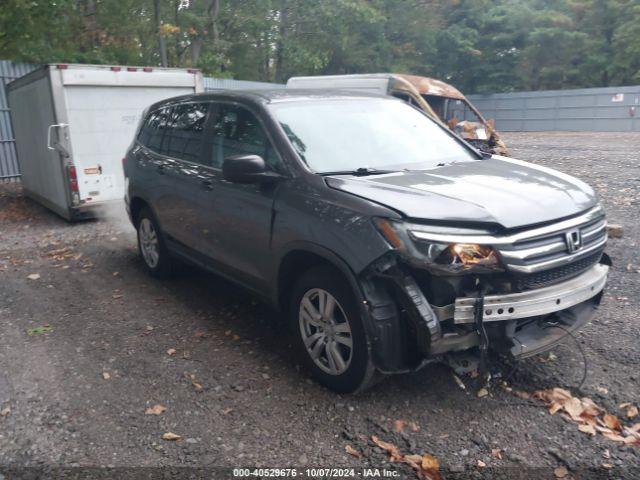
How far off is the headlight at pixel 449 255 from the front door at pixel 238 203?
49.1 inches

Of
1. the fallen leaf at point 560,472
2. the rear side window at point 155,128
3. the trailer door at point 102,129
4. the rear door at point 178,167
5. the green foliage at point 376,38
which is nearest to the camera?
the fallen leaf at point 560,472

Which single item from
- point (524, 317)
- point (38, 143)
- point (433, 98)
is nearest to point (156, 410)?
point (524, 317)

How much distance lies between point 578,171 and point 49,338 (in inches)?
429

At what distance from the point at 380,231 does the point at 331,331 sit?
0.80 meters

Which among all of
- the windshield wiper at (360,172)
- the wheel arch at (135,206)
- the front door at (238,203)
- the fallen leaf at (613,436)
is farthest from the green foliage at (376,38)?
the fallen leaf at (613,436)

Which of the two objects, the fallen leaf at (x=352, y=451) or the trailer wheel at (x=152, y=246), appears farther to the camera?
the trailer wheel at (x=152, y=246)

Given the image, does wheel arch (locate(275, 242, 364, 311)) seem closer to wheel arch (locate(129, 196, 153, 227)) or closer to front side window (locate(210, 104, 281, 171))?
front side window (locate(210, 104, 281, 171))

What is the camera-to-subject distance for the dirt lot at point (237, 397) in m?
2.99

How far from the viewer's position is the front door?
3979 millimetres

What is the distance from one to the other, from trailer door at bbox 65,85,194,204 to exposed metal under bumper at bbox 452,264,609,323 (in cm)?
761

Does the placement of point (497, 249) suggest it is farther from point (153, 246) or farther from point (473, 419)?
point (153, 246)

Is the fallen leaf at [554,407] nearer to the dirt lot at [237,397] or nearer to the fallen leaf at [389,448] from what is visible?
the dirt lot at [237,397]

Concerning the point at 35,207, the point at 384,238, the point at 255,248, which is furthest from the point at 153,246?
the point at 35,207

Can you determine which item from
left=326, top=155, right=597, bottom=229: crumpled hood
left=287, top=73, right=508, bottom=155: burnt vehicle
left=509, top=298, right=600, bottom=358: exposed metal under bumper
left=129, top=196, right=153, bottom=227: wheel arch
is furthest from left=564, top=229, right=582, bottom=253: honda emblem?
left=287, top=73, right=508, bottom=155: burnt vehicle
